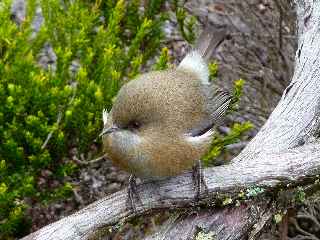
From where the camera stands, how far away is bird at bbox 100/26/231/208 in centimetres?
321

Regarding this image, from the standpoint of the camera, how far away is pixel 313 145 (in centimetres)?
355

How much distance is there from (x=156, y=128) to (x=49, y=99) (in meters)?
1.23

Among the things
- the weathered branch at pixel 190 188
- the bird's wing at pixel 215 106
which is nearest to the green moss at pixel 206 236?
the weathered branch at pixel 190 188

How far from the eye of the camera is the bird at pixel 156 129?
3.21 metres

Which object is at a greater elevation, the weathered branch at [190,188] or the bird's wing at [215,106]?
the bird's wing at [215,106]

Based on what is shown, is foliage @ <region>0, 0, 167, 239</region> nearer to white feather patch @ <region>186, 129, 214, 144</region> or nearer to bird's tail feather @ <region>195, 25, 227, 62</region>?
bird's tail feather @ <region>195, 25, 227, 62</region>

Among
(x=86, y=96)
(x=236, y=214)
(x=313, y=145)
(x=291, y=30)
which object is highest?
(x=291, y=30)

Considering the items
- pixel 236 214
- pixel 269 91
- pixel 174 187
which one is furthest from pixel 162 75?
pixel 269 91

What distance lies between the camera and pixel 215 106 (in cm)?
388

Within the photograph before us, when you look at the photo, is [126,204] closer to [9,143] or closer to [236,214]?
[236,214]

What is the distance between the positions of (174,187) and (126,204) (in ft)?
0.87

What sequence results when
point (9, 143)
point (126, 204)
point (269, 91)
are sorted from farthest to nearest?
point (269, 91) → point (9, 143) → point (126, 204)

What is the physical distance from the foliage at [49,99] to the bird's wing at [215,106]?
60 cm

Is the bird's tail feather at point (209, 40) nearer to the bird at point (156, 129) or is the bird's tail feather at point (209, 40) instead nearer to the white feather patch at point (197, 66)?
the white feather patch at point (197, 66)
